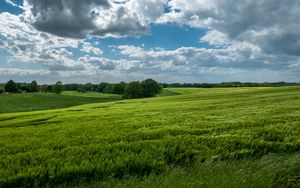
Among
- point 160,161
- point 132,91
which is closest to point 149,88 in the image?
point 132,91

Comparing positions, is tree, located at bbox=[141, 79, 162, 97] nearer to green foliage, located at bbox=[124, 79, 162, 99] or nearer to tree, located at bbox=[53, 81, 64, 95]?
green foliage, located at bbox=[124, 79, 162, 99]

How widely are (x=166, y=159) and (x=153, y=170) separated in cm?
153

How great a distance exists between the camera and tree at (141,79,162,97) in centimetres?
15350

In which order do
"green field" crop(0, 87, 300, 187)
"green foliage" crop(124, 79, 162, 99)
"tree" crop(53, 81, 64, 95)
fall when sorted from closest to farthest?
"green field" crop(0, 87, 300, 187)
"green foliage" crop(124, 79, 162, 99)
"tree" crop(53, 81, 64, 95)

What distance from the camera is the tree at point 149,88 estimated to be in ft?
504

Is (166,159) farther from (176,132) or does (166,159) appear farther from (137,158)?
(176,132)

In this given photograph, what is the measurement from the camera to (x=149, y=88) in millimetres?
154750

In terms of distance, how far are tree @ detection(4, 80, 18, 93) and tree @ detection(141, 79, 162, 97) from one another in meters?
78.9

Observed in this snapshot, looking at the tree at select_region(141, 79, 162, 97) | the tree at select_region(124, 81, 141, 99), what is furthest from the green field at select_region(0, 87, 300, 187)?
the tree at select_region(141, 79, 162, 97)

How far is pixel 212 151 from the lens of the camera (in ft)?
46.8

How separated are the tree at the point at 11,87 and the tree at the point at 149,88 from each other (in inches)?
3106

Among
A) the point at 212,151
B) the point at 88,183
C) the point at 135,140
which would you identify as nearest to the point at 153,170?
the point at 88,183

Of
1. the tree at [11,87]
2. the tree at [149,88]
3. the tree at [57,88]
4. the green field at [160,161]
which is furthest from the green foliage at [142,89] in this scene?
the green field at [160,161]

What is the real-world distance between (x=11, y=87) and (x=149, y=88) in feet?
279
